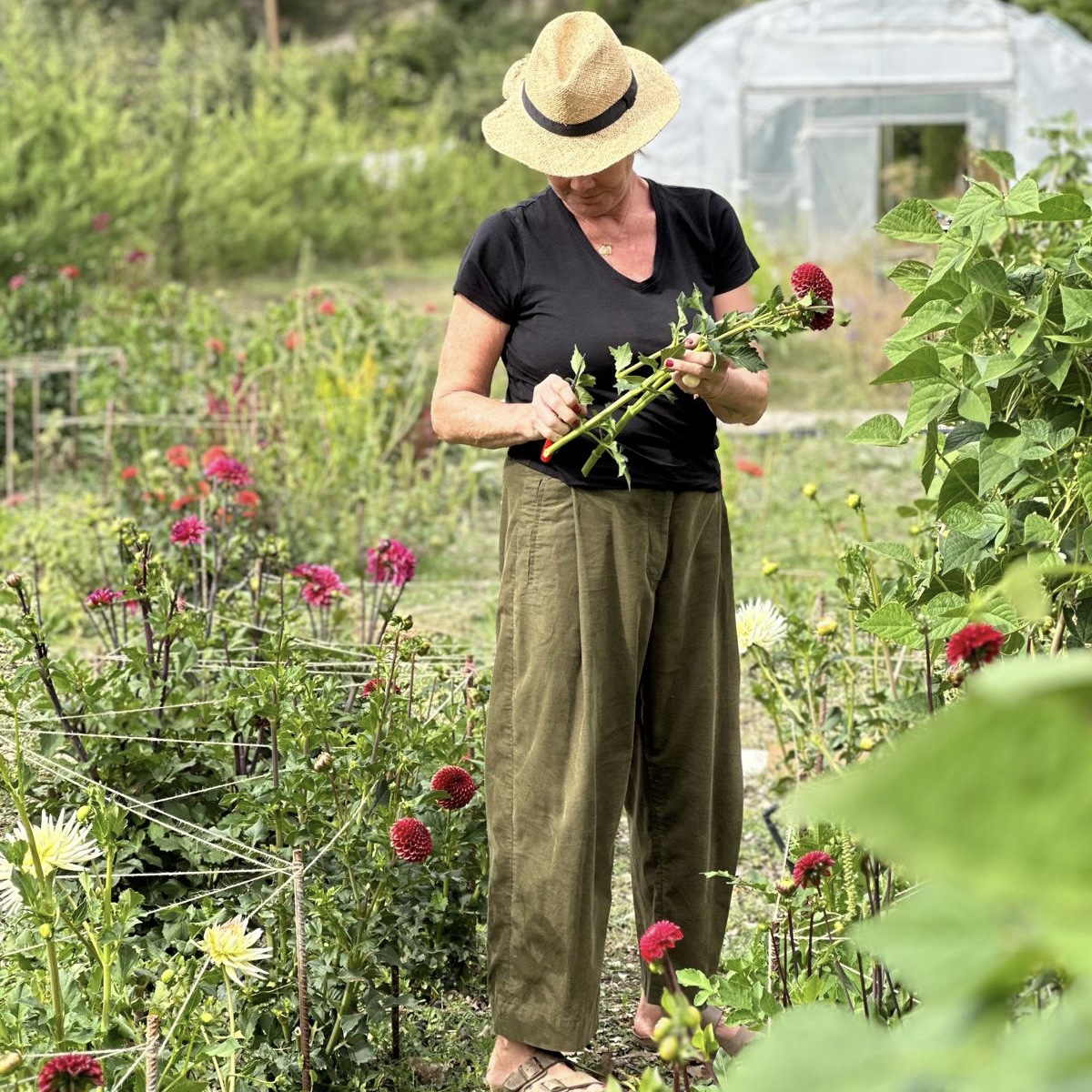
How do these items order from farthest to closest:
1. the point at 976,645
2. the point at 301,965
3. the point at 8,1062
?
the point at 301,965
the point at 8,1062
the point at 976,645

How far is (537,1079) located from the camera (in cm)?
224

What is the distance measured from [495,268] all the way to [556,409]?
295 millimetres

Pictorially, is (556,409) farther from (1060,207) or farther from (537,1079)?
(537,1079)

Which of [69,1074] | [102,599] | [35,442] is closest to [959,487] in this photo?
[69,1074]

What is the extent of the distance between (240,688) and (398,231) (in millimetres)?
16187

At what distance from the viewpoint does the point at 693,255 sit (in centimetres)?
227

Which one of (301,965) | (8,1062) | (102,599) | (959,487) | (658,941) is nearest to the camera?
(8,1062)

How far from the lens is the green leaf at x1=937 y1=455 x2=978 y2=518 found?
1.72 meters

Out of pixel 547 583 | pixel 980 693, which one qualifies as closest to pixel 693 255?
pixel 547 583

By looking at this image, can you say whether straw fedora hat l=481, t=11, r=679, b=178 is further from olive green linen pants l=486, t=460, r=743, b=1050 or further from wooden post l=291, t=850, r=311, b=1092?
wooden post l=291, t=850, r=311, b=1092

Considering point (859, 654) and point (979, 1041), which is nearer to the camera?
point (979, 1041)

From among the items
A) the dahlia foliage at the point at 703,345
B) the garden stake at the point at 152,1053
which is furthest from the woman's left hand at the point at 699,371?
the garden stake at the point at 152,1053

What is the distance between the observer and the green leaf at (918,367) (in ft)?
5.30

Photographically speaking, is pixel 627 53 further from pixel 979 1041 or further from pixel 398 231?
pixel 398 231
